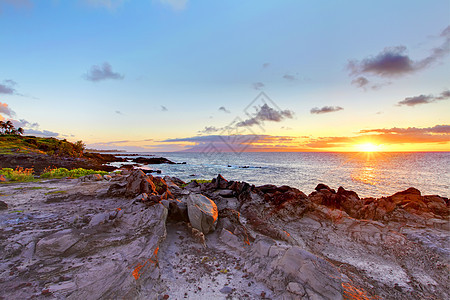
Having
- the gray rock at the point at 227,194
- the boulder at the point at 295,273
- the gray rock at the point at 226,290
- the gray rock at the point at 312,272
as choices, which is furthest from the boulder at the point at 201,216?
the gray rock at the point at 227,194

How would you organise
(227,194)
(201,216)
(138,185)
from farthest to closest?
(227,194)
(138,185)
(201,216)

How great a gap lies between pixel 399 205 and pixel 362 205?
279 centimetres

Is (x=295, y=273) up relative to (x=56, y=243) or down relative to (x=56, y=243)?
down

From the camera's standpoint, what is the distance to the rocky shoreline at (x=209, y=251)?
6125 millimetres

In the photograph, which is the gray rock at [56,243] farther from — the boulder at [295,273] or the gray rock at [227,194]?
the gray rock at [227,194]

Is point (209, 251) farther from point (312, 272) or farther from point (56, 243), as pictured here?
point (56, 243)

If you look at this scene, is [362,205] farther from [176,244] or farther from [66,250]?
[66,250]

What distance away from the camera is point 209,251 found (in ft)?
28.6

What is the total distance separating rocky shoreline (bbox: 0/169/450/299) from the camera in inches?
241

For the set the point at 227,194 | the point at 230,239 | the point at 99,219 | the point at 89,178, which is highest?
the point at 99,219

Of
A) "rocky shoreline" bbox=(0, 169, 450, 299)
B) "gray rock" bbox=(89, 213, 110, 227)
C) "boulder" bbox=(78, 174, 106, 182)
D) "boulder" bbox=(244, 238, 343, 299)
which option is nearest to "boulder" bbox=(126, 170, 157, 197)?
"rocky shoreline" bbox=(0, 169, 450, 299)

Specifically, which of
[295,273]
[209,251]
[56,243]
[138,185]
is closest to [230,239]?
[209,251]

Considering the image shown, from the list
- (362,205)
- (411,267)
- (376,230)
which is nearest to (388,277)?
(411,267)

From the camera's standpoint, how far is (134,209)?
1063 cm
